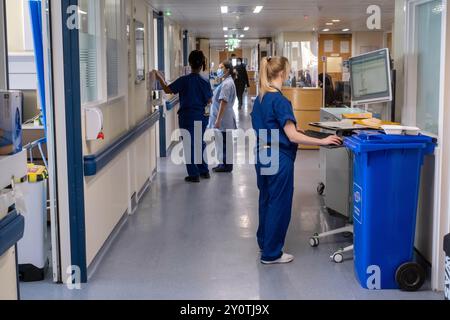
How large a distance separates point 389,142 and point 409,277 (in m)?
0.83

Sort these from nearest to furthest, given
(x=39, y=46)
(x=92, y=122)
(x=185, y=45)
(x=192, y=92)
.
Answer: (x=39, y=46)
(x=92, y=122)
(x=192, y=92)
(x=185, y=45)

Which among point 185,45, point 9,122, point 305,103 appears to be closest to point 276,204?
point 9,122

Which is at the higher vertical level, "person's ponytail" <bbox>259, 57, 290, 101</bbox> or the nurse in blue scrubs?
"person's ponytail" <bbox>259, 57, 290, 101</bbox>

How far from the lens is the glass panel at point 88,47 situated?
3.86m

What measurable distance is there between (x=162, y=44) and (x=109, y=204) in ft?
15.6

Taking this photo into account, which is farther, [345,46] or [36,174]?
[345,46]

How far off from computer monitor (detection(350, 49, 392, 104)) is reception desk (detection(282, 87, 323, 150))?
198 inches

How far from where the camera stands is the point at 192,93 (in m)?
6.77

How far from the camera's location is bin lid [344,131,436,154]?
11.4ft

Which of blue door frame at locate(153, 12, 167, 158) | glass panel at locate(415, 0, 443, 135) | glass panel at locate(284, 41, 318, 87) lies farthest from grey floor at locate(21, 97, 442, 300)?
glass panel at locate(284, 41, 318, 87)

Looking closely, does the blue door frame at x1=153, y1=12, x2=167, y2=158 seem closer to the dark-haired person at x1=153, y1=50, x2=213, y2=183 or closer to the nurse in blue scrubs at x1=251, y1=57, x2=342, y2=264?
the dark-haired person at x1=153, y1=50, x2=213, y2=183

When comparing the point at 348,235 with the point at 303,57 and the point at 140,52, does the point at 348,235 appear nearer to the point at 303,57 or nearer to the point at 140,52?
the point at 140,52

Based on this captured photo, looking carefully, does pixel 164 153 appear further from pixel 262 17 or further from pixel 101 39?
pixel 101 39

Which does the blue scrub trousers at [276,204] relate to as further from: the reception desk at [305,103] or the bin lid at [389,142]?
the reception desk at [305,103]
